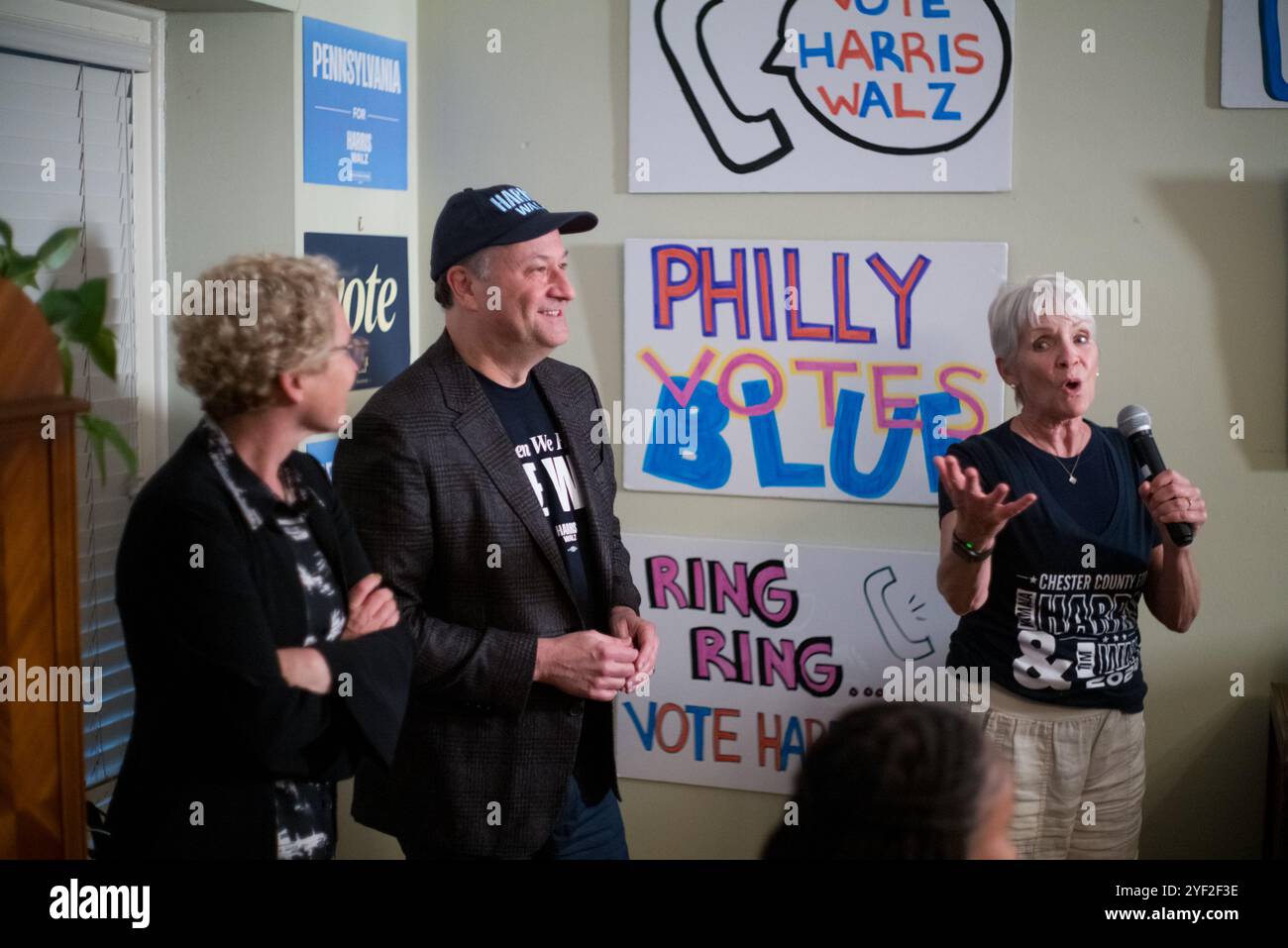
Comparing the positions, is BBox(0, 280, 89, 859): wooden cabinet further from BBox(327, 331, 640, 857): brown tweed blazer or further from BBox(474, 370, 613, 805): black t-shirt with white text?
BBox(474, 370, 613, 805): black t-shirt with white text

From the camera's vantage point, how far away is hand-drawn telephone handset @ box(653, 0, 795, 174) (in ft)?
11.0

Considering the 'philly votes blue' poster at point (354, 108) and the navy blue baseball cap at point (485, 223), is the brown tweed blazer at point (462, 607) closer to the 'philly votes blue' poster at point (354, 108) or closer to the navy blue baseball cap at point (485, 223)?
the navy blue baseball cap at point (485, 223)

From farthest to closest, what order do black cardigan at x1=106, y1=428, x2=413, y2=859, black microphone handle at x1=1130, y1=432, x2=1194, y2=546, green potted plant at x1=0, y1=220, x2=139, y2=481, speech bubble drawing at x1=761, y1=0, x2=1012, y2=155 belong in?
speech bubble drawing at x1=761, y1=0, x2=1012, y2=155 < green potted plant at x1=0, y1=220, x2=139, y2=481 < black microphone handle at x1=1130, y1=432, x2=1194, y2=546 < black cardigan at x1=106, y1=428, x2=413, y2=859

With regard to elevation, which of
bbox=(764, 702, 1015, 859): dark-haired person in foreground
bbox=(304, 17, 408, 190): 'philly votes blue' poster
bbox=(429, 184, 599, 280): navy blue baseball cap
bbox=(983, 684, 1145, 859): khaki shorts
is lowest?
bbox=(983, 684, 1145, 859): khaki shorts

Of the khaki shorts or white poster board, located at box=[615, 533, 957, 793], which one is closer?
the khaki shorts

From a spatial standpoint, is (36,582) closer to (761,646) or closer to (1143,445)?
(1143,445)

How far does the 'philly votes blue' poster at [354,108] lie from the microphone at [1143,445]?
5.95 feet

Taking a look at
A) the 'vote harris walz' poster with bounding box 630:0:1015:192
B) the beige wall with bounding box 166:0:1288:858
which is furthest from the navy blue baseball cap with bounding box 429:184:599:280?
the 'vote harris walz' poster with bounding box 630:0:1015:192

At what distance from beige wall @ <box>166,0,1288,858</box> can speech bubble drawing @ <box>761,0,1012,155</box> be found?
3.7 inches

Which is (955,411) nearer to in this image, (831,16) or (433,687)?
(831,16)

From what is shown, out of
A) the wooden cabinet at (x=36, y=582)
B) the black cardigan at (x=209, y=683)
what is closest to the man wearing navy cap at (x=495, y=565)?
the black cardigan at (x=209, y=683)

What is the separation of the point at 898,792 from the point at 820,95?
2.38 meters

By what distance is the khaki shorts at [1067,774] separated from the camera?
8.33 ft
